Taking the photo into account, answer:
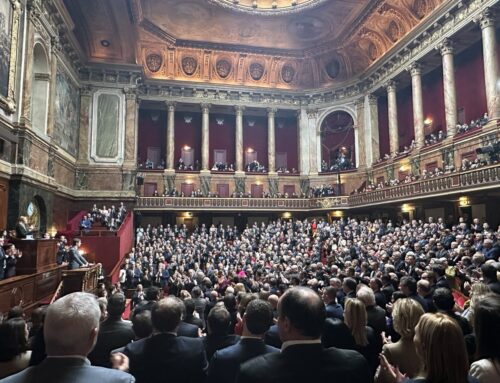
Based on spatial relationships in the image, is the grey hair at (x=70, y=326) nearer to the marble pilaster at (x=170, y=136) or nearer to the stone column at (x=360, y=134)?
the marble pilaster at (x=170, y=136)

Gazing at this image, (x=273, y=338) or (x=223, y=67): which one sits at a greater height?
(x=223, y=67)

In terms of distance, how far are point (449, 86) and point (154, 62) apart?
20.2 meters

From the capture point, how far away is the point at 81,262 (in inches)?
474

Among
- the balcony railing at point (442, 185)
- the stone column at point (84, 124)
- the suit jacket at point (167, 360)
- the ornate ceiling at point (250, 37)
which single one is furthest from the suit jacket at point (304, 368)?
the stone column at point (84, 124)

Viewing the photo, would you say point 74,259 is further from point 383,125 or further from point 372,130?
point 383,125

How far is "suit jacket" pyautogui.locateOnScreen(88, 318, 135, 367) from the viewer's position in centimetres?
329

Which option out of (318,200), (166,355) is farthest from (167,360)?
(318,200)

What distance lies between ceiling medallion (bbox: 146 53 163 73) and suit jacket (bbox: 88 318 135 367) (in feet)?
90.9

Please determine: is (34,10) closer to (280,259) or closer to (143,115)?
(280,259)

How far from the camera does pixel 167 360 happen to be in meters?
2.63

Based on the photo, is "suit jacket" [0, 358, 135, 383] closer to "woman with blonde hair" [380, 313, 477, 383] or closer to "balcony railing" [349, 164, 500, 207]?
"woman with blonde hair" [380, 313, 477, 383]

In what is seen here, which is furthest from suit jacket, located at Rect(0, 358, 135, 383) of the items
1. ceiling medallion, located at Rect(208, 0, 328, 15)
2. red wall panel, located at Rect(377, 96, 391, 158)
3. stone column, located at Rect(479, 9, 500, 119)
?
red wall panel, located at Rect(377, 96, 391, 158)

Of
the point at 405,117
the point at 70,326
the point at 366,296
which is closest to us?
the point at 70,326

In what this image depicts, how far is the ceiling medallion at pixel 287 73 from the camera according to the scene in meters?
30.7
